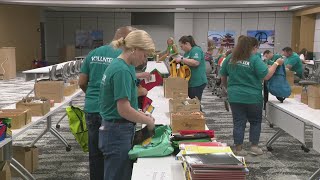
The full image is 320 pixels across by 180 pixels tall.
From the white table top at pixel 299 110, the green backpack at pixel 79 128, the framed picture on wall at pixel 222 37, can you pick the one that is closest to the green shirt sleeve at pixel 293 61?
the white table top at pixel 299 110

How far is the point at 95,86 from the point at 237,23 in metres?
15.8

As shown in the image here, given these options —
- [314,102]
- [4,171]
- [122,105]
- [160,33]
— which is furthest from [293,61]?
[160,33]

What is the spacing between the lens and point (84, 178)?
4.20 metres

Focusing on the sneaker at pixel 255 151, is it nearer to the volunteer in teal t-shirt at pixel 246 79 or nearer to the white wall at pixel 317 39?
the volunteer in teal t-shirt at pixel 246 79

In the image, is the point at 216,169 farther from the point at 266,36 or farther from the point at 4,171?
the point at 266,36

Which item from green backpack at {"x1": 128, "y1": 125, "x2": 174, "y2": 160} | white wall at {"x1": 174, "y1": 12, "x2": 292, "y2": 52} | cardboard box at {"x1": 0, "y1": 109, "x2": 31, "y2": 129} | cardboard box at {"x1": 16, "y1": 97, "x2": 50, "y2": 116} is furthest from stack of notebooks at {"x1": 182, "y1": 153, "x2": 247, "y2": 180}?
white wall at {"x1": 174, "y1": 12, "x2": 292, "y2": 52}

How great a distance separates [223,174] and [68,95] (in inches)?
149

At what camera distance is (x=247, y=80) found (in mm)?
4531

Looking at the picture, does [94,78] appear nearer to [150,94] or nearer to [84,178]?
[84,178]

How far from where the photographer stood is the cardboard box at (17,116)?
11.0 ft

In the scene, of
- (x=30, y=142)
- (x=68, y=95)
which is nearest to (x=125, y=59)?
(x=68, y=95)

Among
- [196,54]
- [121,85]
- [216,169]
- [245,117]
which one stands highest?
[196,54]

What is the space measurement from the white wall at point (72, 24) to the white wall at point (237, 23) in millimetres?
3229

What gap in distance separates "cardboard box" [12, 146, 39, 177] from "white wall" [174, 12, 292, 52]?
14169mm
